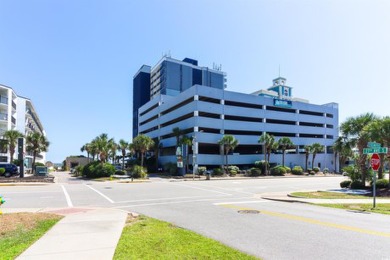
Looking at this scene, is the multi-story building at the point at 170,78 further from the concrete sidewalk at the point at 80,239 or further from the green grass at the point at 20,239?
the green grass at the point at 20,239

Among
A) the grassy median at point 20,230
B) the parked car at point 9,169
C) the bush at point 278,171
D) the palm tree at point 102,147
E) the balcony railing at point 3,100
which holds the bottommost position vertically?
the bush at point 278,171

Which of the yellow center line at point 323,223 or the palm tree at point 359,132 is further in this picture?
the palm tree at point 359,132

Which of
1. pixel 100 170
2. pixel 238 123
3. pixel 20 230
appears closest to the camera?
pixel 20 230

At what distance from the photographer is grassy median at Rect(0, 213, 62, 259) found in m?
6.59

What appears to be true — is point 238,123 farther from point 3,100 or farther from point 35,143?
point 3,100

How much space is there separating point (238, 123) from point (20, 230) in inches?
2129

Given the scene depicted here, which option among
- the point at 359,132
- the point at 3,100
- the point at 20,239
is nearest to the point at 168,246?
the point at 20,239

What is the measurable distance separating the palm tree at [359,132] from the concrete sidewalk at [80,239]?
2330cm

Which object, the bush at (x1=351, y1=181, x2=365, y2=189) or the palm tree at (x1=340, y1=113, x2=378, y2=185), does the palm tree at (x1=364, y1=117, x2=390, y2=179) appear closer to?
the palm tree at (x1=340, y1=113, x2=378, y2=185)

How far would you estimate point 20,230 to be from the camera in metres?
8.50

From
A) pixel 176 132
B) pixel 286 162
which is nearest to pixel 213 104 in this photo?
pixel 176 132

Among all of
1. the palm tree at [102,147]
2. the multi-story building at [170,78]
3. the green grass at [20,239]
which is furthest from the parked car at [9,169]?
the multi-story building at [170,78]

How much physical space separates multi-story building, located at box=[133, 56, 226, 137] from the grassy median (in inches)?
3461

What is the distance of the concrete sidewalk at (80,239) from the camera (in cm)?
632
